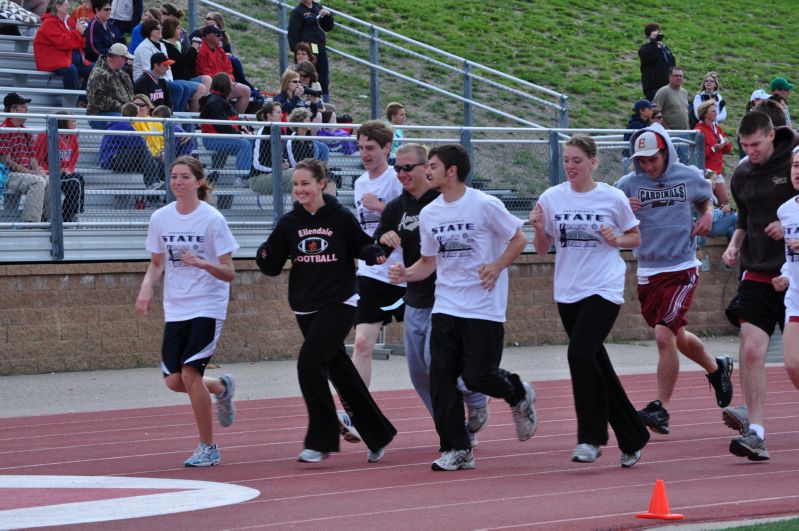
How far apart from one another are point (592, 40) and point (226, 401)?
2731cm

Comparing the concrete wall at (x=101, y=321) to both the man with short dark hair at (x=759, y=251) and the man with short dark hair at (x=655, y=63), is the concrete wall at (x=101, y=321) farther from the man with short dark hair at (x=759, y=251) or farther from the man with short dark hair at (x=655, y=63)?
the man with short dark hair at (x=655, y=63)

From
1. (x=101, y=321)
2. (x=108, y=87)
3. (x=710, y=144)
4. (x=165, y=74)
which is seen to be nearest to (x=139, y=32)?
(x=165, y=74)

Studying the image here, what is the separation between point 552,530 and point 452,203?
8.90 ft

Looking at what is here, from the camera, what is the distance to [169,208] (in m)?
9.23

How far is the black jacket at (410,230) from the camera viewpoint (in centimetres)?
915

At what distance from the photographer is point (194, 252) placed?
356 inches

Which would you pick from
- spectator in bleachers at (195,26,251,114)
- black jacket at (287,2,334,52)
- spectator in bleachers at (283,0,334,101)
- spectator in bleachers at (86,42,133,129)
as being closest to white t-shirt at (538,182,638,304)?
spectator in bleachers at (86,42,133,129)

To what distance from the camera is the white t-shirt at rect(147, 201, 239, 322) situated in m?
8.99

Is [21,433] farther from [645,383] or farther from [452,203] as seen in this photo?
[645,383]

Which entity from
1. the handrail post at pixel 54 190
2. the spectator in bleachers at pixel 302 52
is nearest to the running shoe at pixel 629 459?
the handrail post at pixel 54 190

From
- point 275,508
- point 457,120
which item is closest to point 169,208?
point 275,508

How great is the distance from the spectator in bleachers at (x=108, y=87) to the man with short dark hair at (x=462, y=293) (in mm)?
8402

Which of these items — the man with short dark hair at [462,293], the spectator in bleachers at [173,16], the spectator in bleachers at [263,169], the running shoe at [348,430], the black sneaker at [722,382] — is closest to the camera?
the man with short dark hair at [462,293]

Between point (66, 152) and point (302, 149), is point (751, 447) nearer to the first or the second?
point (302, 149)
